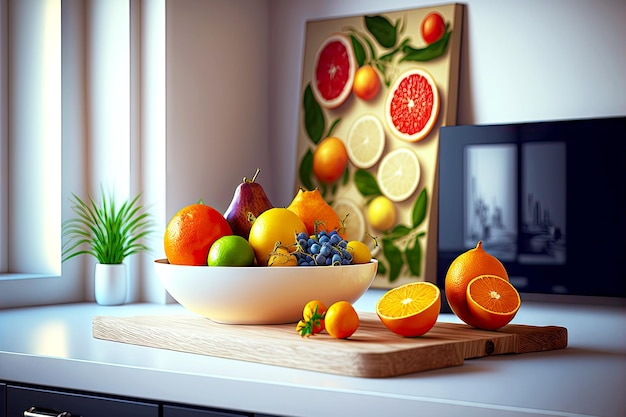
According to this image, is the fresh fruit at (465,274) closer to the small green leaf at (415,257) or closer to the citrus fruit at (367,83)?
the small green leaf at (415,257)

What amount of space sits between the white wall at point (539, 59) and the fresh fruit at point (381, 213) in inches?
12.7

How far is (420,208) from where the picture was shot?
98.0 inches

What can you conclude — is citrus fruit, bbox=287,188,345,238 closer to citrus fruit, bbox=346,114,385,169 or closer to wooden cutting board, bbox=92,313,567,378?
wooden cutting board, bbox=92,313,567,378

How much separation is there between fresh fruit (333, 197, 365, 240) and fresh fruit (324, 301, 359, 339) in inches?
50.1

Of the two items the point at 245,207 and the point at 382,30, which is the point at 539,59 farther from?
the point at 245,207

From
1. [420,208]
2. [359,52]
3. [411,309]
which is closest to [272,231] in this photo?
[411,309]

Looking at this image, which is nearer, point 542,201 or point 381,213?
point 542,201

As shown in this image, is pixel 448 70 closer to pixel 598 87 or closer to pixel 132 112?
pixel 598 87

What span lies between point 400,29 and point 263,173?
2.14ft

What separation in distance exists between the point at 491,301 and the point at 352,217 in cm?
122

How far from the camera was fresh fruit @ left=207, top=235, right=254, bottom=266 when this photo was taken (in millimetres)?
1444

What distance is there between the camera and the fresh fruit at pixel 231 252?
144 cm

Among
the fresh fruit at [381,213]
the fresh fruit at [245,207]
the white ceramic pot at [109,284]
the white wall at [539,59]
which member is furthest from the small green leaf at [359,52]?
the fresh fruit at [245,207]

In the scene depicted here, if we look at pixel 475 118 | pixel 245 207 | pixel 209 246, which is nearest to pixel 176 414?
pixel 209 246
